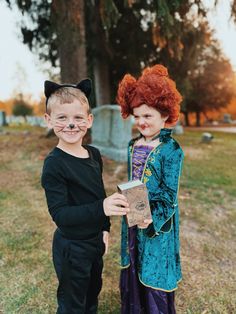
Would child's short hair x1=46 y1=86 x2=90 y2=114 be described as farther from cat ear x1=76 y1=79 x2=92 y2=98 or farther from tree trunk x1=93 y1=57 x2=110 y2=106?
tree trunk x1=93 y1=57 x2=110 y2=106

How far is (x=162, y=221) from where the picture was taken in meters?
1.56

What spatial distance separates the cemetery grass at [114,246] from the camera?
93.6 inches

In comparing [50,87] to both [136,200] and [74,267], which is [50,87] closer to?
[136,200]

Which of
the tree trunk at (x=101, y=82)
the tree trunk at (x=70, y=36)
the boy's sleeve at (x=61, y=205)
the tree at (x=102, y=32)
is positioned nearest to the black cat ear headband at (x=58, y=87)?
the boy's sleeve at (x=61, y=205)

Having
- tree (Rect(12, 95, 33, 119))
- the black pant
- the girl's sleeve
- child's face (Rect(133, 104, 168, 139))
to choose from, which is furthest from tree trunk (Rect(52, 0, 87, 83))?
tree (Rect(12, 95, 33, 119))

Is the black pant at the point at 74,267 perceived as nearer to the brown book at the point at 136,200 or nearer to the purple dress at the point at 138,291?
the purple dress at the point at 138,291

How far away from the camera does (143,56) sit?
36.1ft

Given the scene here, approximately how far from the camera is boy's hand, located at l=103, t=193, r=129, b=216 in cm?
132

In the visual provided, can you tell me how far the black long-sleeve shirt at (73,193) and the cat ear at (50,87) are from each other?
304mm

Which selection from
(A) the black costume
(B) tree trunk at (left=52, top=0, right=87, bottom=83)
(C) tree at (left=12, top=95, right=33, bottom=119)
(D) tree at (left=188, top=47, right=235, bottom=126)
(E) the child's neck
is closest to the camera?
(A) the black costume

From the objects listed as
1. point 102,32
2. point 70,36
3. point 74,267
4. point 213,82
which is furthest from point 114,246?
point 213,82

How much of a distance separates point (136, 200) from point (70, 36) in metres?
5.94

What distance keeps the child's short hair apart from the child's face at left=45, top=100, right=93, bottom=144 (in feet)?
0.05

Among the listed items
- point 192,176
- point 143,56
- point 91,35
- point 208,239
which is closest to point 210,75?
point 143,56
